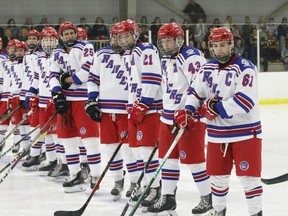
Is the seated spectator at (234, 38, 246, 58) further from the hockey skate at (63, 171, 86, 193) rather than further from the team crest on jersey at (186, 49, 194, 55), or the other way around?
the team crest on jersey at (186, 49, 194, 55)

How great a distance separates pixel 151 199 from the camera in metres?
4.68

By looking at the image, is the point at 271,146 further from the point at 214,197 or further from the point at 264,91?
the point at 264,91

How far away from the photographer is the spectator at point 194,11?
556 inches

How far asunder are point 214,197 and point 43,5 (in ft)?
33.9

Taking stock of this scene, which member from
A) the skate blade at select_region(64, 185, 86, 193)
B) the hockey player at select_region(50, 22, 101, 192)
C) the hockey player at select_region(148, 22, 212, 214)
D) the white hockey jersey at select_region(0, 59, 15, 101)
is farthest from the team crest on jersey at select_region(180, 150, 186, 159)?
the white hockey jersey at select_region(0, 59, 15, 101)

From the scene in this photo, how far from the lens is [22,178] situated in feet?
20.4

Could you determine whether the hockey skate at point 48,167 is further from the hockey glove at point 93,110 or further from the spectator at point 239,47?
the spectator at point 239,47

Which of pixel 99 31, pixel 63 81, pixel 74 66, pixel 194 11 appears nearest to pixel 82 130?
pixel 63 81

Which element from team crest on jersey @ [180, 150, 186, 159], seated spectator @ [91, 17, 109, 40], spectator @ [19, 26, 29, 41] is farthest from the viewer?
seated spectator @ [91, 17, 109, 40]

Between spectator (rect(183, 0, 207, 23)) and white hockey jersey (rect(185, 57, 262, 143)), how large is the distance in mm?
10242

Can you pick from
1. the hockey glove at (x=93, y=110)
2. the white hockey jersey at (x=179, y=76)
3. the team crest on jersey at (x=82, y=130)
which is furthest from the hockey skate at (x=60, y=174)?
the white hockey jersey at (x=179, y=76)

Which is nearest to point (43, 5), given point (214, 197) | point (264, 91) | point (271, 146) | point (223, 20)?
point (223, 20)

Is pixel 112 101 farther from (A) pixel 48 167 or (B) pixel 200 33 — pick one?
(B) pixel 200 33

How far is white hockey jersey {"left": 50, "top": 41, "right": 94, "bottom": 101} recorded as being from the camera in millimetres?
5547
